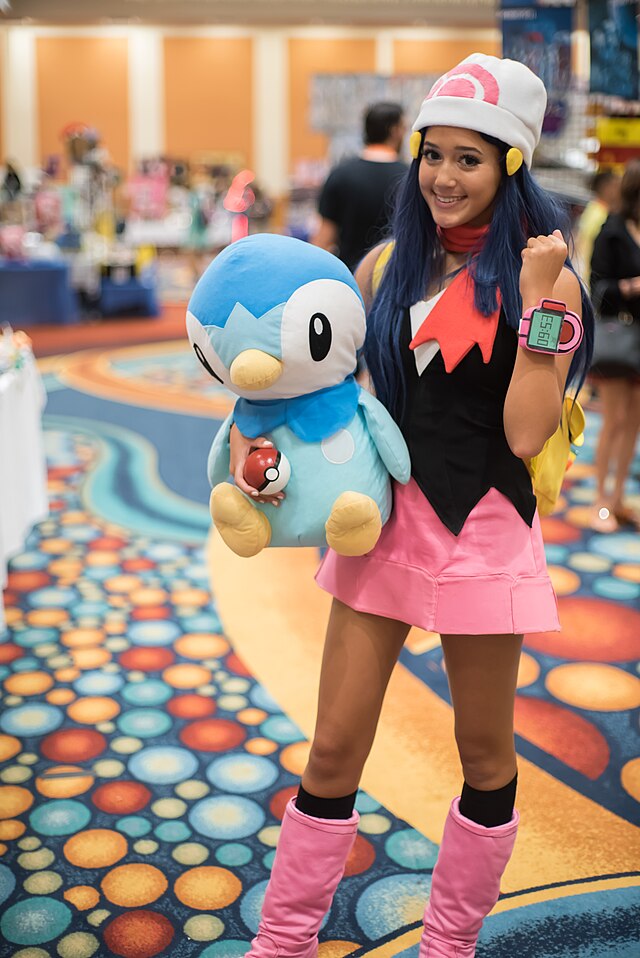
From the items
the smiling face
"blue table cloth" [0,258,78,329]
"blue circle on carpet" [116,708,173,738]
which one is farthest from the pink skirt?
"blue table cloth" [0,258,78,329]

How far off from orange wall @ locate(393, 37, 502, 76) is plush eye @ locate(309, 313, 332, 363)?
58.7 ft

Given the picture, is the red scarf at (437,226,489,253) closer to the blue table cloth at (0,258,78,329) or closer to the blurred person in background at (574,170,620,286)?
the blurred person in background at (574,170,620,286)

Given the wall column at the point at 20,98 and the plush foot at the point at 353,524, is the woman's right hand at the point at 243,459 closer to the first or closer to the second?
the plush foot at the point at 353,524

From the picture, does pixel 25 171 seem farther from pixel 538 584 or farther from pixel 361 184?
pixel 538 584

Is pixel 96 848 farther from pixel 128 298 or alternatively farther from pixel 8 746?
pixel 128 298

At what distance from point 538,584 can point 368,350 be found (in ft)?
1.46

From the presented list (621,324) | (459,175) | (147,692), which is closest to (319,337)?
(459,175)

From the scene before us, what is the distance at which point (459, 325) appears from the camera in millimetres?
1493

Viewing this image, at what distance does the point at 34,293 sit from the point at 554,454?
7689 mm

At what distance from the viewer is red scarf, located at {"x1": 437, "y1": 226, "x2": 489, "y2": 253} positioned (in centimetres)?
151

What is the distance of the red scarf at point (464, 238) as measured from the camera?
1509 mm

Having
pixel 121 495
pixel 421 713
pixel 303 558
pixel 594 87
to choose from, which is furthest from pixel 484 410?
pixel 594 87

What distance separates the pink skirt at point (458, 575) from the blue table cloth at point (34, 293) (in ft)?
24.6

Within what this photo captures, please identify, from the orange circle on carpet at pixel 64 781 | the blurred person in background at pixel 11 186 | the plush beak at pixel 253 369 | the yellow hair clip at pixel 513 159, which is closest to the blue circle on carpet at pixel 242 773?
the orange circle on carpet at pixel 64 781
